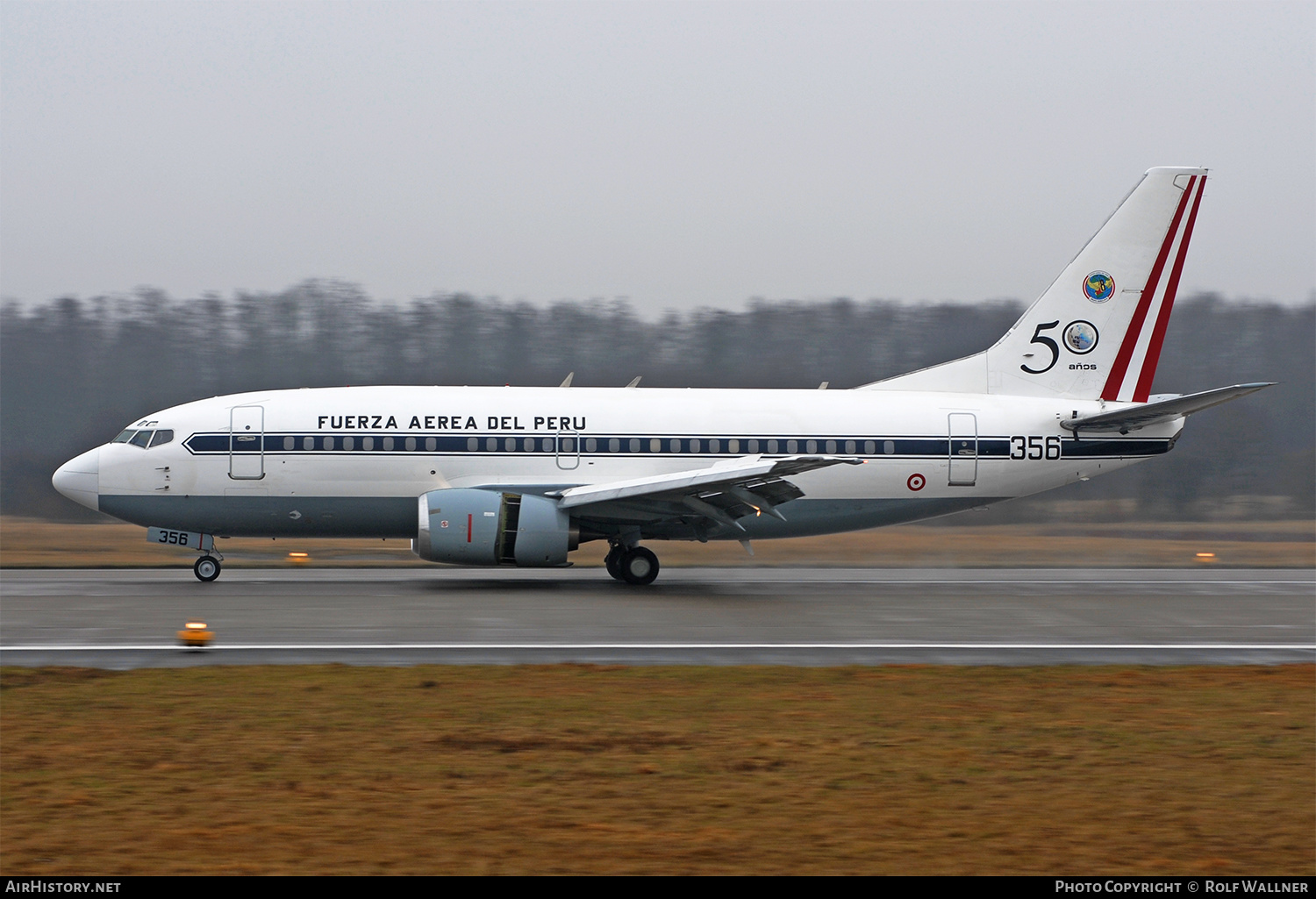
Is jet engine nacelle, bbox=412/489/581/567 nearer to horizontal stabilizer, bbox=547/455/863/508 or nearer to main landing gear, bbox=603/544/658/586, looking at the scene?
horizontal stabilizer, bbox=547/455/863/508

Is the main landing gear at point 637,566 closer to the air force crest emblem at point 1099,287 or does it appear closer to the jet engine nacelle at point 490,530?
the jet engine nacelle at point 490,530

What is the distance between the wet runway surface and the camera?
13.4 m

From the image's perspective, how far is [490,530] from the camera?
64.6ft

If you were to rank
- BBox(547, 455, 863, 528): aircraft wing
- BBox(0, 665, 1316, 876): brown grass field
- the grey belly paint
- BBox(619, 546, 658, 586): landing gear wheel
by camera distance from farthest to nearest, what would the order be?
BBox(619, 546, 658, 586): landing gear wheel → the grey belly paint → BBox(547, 455, 863, 528): aircraft wing → BBox(0, 665, 1316, 876): brown grass field

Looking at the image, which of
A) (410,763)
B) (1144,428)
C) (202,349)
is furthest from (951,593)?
(202,349)

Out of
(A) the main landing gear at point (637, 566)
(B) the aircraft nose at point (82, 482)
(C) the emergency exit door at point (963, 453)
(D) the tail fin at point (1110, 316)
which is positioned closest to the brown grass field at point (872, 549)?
(B) the aircraft nose at point (82, 482)

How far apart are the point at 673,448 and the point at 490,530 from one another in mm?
4003

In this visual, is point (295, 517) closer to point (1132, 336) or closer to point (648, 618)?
point (648, 618)

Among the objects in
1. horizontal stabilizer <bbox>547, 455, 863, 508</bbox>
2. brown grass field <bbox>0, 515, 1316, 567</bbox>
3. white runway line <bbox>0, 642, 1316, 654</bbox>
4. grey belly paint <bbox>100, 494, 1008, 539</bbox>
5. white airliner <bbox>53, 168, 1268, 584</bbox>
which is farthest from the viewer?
brown grass field <bbox>0, 515, 1316, 567</bbox>

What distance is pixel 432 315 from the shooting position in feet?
157

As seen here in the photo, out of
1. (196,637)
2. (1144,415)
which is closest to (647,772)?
(196,637)

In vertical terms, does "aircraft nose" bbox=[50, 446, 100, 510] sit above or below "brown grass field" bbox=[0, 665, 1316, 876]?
above

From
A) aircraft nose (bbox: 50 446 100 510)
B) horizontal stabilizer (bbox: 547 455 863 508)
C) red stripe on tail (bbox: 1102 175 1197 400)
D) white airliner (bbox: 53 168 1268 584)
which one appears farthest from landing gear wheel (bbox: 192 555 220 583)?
red stripe on tail (bbox: 1102 175 1197 400)

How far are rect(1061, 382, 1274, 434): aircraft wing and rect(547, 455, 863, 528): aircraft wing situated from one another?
217 inches
